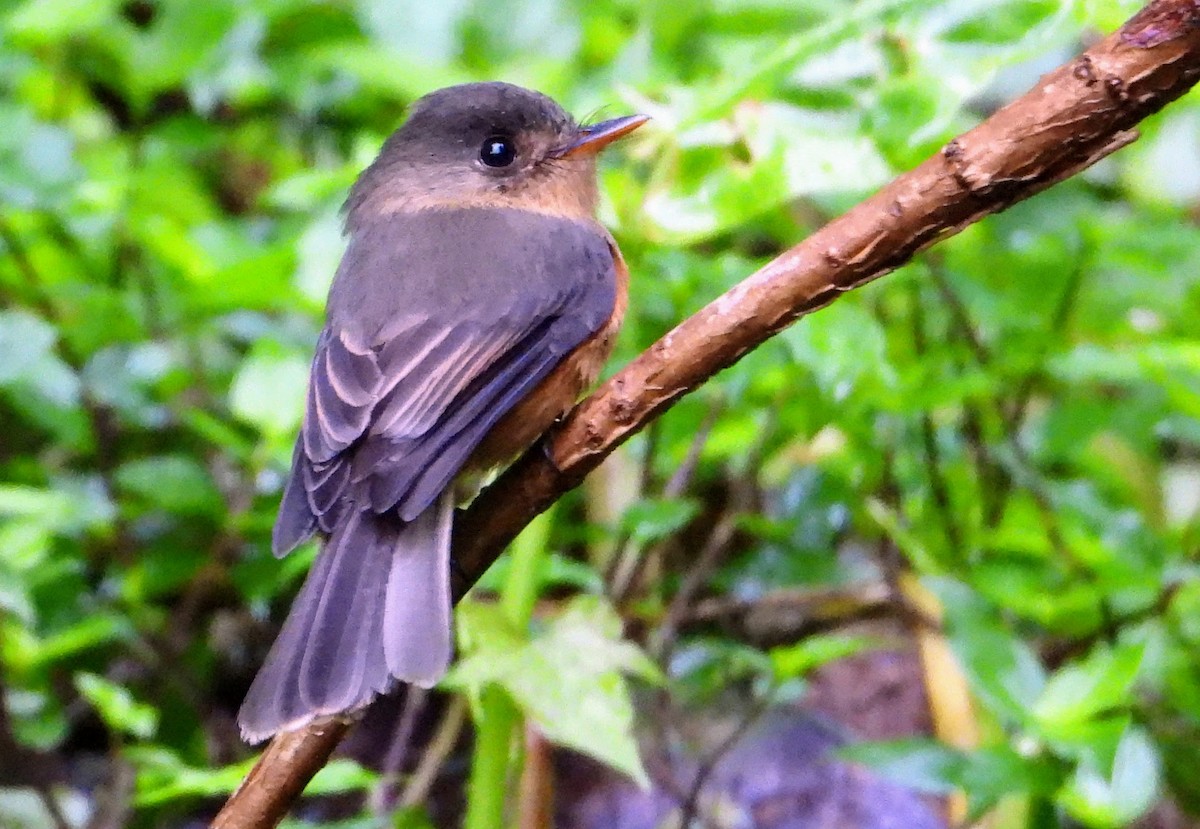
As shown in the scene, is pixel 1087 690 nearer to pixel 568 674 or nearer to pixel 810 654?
pixel 810 654

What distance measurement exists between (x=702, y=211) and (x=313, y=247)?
927mm

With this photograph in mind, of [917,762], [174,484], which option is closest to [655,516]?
[917,762]

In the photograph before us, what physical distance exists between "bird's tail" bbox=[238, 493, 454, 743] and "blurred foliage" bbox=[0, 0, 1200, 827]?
13cm

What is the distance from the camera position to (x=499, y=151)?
2.64 m

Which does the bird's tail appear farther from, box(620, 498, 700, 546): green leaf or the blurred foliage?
box(620, 498, 700, 546): green leaf

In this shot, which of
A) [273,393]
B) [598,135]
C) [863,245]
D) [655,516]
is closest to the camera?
[863,245]

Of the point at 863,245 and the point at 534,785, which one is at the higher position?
the point at 863,245

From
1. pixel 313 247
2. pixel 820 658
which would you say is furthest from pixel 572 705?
pixel 313 247

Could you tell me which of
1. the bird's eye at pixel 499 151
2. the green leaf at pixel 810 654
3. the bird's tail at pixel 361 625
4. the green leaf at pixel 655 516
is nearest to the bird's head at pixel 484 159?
the bird's eye at pixel 499 151

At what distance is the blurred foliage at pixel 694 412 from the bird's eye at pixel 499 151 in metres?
0.23

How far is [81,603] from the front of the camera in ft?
9.53

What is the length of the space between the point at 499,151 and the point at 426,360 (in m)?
0.73

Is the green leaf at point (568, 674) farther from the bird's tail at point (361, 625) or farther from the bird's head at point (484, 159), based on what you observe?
the bird's head at point (484, 159)

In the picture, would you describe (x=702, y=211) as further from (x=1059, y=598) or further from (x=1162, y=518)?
(x=1162, y=518)
